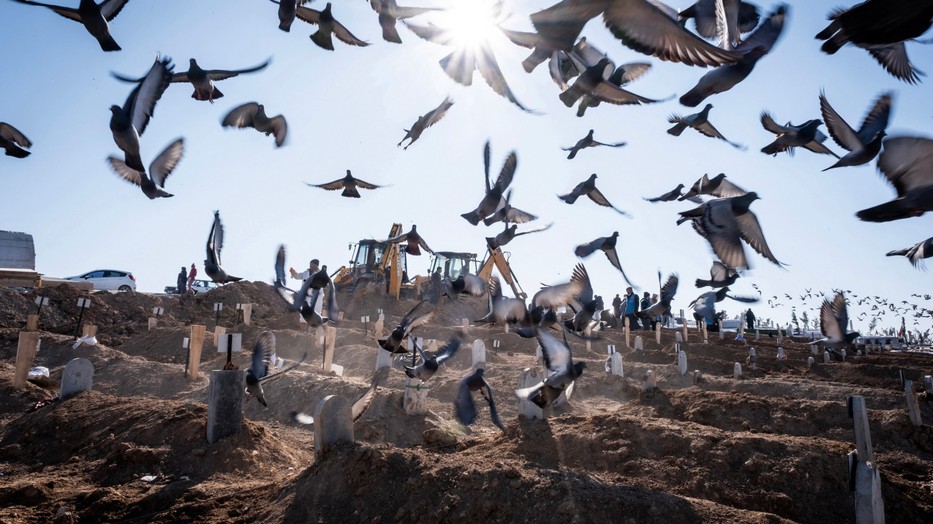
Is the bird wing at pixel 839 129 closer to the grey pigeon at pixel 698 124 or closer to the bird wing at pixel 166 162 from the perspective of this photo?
the grey pigeon at pixel 698 124

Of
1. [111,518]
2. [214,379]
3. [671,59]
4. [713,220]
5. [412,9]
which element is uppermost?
[412,9]

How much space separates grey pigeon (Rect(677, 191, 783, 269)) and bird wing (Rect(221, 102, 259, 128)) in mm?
4905

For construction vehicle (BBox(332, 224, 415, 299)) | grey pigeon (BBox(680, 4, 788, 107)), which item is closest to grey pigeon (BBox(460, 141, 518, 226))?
grey pigeon (BBox(680, 4, 788, 107))

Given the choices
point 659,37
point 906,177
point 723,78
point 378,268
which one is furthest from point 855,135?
point 378,268

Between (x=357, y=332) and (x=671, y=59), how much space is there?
17.3 metres

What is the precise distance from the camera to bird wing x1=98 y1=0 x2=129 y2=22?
4.30 meters

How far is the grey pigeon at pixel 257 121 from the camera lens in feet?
21.6

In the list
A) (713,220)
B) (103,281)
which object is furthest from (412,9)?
(103,281)

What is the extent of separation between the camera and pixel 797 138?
503 centimetres

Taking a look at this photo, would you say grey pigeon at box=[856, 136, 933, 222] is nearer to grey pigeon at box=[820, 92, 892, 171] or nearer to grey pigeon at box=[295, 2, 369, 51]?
grey pigeon at box=[820, 92, 892, 171]

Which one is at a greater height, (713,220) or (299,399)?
(713,220)

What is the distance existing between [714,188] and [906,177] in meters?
3.10

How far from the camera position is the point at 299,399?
33.0 feet

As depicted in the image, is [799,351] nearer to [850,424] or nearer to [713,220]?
[850,424]
